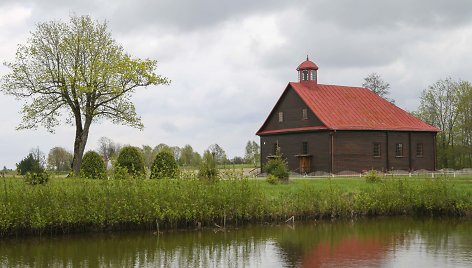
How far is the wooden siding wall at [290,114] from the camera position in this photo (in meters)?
45.1

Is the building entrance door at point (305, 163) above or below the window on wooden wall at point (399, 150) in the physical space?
below

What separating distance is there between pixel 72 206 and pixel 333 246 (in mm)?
9297

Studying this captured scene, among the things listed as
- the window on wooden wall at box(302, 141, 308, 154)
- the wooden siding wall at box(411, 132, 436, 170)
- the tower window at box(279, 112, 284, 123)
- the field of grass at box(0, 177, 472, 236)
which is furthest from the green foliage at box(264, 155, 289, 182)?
the wooden siding wall at box(411, 132, 436, 170)

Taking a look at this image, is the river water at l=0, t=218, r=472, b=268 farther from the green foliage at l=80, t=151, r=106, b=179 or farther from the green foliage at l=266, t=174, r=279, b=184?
the green foliage at l=80, t=151, r=106, b=179

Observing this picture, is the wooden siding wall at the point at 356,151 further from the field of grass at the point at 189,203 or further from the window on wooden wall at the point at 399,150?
the field of grass at the point at 189,203

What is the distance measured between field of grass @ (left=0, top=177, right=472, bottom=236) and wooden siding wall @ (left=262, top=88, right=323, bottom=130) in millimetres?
17107

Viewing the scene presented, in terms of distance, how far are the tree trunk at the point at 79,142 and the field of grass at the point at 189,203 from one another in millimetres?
18036

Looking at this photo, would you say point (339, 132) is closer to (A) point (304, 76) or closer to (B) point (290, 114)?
(B) point (290, 114)

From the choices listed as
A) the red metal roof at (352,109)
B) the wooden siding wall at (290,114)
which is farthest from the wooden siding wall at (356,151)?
the wooden siding wall at (290,114)

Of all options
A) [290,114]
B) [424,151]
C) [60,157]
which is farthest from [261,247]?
[60,157]

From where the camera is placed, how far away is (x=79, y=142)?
41.9m

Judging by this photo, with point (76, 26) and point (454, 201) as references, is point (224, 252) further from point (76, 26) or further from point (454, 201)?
point (76, 26)

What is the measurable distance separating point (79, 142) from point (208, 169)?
19070 mm

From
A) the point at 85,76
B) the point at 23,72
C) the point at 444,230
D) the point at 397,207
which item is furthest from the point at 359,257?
the point at 23,72
